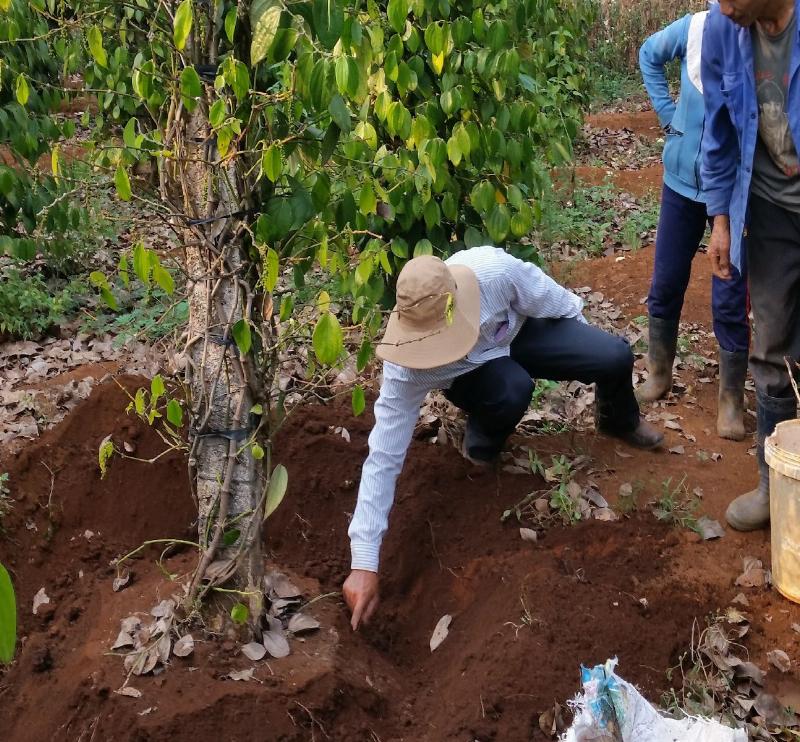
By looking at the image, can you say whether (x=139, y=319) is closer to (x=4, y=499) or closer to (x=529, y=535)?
(x=4, y=499)

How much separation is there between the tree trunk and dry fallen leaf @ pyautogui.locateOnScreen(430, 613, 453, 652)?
66cm

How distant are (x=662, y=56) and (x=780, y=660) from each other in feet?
9.25

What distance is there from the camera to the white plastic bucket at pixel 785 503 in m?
2.61

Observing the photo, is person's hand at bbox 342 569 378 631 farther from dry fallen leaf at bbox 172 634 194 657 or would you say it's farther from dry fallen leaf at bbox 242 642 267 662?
dry fallen leaf at bbox 172 634 194 657

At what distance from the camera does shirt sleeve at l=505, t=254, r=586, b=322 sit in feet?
10.7

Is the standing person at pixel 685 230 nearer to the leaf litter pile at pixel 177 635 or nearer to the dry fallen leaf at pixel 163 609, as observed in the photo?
the leaf litter pile at pixel 177 635

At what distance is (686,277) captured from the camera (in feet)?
13.8

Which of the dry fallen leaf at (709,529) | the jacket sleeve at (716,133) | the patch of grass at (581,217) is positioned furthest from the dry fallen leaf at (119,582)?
the patch of grass at (581,217)

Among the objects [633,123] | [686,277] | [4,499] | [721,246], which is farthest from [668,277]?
[633,123]

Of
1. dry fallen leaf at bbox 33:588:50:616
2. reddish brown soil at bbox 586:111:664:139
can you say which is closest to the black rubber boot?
dry fallen leaf at bbox 33:588:50:616

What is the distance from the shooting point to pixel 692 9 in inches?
624

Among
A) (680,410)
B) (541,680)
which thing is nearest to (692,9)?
(680,410)

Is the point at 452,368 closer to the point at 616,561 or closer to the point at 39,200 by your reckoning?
the point at 616,561

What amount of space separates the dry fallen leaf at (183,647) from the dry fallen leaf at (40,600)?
84cm
